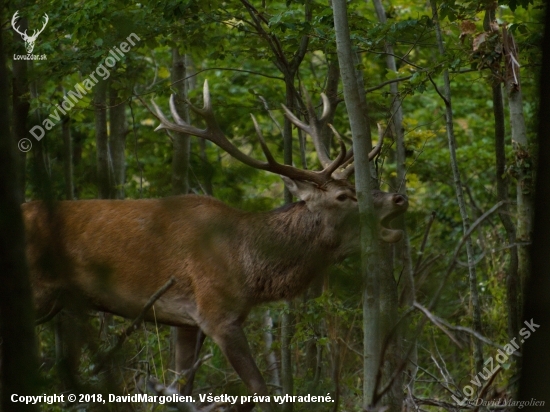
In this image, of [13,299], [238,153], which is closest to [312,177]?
[238,153]

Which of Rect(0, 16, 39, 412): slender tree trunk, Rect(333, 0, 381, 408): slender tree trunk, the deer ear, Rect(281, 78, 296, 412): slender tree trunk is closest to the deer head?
the deer ear

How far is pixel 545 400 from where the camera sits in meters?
1.22

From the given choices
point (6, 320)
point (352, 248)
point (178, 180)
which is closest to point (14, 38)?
point (352, 248)

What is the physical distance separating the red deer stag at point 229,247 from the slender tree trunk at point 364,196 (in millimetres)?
1752

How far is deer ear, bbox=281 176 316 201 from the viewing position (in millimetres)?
6523

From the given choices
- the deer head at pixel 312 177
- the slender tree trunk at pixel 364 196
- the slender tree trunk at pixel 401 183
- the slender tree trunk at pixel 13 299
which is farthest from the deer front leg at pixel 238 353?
the slender tree trunk at pixel 13 299

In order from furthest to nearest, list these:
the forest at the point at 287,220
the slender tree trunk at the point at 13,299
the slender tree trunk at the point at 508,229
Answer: the slender tree trunk at the point at 508,229, the forest at the point at 287,220, the slender tree trunk at the point at 13,299

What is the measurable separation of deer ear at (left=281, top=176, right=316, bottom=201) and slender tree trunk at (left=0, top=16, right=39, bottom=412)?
204 inches

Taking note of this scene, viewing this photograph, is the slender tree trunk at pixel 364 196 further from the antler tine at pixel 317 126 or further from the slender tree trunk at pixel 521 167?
the antler tine at pixel 317 126

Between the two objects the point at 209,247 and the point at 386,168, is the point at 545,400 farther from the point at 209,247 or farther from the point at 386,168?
the point at 386,168

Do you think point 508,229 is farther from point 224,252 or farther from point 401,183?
point 224,252

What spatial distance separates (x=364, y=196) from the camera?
4148 mm

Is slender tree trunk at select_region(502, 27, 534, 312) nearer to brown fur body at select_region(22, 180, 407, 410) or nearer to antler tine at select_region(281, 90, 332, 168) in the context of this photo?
brown fur body at select_region(22, 180, 407, 410)

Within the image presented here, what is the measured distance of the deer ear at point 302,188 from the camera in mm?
6523
